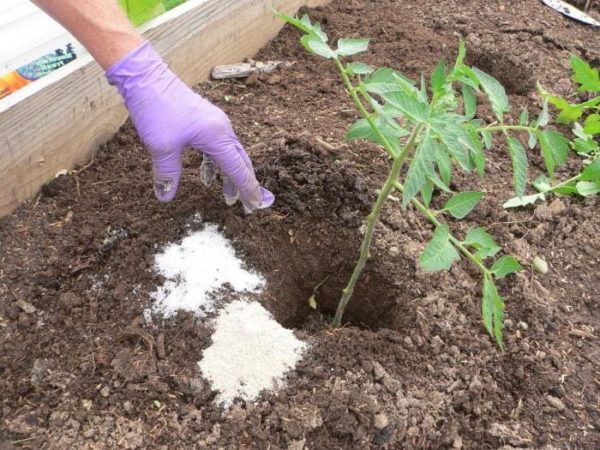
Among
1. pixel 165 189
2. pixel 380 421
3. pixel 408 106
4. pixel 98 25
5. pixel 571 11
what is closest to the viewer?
pixel 408 106

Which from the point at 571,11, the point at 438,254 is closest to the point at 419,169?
the point at 438,254

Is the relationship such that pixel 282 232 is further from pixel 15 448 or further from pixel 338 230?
pixel 15 448

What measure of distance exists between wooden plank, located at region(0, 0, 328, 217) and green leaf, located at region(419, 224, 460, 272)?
1.17 meters

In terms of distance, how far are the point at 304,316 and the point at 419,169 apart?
3.08 feet

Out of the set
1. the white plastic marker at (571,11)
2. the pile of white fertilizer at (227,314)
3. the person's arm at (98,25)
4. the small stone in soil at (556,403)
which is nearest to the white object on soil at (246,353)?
the pile of white fertilizer at (227,314)

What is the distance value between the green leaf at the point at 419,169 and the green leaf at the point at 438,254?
0.15 metres

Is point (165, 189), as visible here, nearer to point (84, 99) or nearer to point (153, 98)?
point (153, 98)

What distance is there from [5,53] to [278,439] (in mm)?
1564

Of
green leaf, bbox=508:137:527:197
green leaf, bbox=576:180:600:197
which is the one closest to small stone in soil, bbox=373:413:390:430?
green leaf, bbox=508:137:527:197

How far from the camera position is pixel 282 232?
1.75m

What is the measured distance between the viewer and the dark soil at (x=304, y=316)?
1372 mm

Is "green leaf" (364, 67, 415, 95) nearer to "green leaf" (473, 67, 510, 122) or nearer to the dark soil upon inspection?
"green leaf" (473, 67, 510, 122)

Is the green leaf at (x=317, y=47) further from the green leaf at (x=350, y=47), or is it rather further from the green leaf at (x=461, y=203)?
the green leaf at (x=461, y=203)

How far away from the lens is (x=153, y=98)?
5.16 ft
